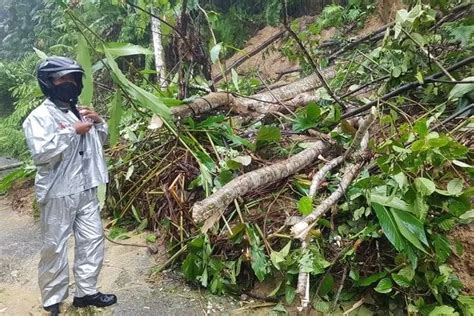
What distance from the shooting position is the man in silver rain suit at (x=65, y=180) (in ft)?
9.27

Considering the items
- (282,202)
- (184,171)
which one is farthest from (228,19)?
(282,202)

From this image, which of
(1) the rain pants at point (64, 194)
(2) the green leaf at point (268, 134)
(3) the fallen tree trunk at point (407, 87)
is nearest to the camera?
(1) the rain pants at point (64, 194)

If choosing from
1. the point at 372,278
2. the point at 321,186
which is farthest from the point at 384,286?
the point at 321,186

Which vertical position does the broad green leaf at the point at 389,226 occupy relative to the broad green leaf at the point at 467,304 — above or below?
above

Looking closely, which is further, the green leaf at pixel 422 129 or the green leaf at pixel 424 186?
the green leaf at pixel 422 129

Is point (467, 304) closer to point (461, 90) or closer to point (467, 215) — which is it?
point (467, 215)

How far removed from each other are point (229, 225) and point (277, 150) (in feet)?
2.68

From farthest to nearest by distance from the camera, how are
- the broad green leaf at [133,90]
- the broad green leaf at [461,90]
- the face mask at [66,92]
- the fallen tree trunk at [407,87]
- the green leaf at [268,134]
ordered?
the green leaf at [268,134], the fallen tree trunk at [407,87], the broad green leaf at [461,90], the face mask at [66,92], the broad green leaf at [133,90]

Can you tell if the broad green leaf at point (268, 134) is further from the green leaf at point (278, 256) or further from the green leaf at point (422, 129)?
the green leaf at point (422, 129)

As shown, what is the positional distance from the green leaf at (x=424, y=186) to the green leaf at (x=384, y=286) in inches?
24.0

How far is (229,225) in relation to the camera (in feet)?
11.1

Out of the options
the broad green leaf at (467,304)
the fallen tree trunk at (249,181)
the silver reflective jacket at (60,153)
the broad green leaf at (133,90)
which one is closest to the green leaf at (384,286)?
the broad green leaf at (467,304)

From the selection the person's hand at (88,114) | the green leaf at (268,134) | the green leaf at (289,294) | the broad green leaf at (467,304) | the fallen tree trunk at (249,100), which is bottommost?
the broad green leaf at (467,304)

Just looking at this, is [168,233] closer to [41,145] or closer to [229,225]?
[229,225]
